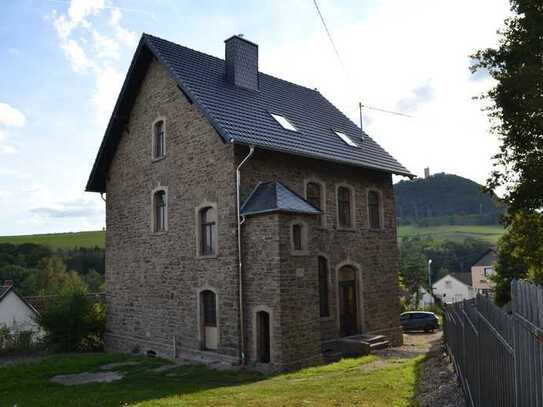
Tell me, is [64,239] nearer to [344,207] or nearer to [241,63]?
[241,63]

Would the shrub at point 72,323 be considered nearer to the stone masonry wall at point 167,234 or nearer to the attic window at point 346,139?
the stone masonry wall at point 167,234

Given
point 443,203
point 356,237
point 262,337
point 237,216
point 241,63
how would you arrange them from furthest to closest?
1. point 443,203
2. point 241,63
3. point 356,237
4. point 237,216
5. point 262,337

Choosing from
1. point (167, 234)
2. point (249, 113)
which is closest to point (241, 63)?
point (249, 113)

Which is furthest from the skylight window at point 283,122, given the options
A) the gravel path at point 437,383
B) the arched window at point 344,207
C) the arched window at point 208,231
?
the gravel path at point 437,383

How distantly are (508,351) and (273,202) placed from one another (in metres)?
10.1

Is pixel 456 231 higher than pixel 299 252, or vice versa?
pixel 456 231

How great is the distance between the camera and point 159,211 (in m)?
19.0

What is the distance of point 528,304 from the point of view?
142 inches

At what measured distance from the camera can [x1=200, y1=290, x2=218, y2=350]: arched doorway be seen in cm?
1598

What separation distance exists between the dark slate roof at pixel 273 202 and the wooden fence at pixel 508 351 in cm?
737

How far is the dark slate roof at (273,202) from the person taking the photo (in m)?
14.2

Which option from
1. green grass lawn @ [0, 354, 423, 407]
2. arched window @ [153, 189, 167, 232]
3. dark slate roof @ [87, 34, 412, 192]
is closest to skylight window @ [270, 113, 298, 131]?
dark slate roof @ [87, 34, 412, 192]

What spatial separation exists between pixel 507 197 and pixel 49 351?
1915cm

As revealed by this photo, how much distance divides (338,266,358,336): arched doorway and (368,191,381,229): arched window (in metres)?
2.48
